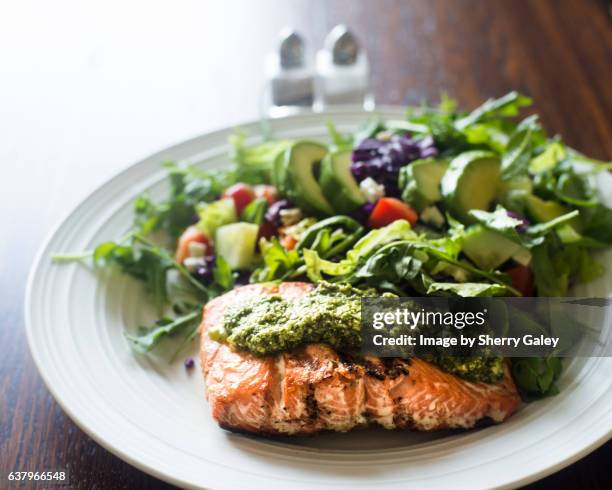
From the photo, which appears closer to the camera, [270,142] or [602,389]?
[602,389]

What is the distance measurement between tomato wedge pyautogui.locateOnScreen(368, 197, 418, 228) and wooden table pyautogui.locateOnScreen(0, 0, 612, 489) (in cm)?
176

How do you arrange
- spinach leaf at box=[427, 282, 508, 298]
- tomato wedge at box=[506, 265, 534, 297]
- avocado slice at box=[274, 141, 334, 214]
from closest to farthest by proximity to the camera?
spinach leaf at box=[427, 282, 508, 298] < tomato wedge at box=[506, 265, 534, 297] < avocado slice at box=[274, 141, 334, 214]

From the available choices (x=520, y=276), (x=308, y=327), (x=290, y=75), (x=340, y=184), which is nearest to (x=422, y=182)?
(x=340, y=184)

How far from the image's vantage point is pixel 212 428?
104 inches

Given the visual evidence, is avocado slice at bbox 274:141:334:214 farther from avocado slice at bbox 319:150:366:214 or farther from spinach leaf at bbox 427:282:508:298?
spinach leaf at bbox 427:282:508:298

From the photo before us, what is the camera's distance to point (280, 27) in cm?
590

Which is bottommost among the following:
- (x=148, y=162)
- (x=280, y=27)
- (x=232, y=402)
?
(x=232, y=402)

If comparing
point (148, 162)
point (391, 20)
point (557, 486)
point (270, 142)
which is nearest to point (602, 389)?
point (557, 486)

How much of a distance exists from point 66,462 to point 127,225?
4.32 ft

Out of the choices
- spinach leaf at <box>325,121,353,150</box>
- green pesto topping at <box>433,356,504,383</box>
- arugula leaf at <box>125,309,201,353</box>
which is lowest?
green pesto topping at <box>433,356,504,383</box>

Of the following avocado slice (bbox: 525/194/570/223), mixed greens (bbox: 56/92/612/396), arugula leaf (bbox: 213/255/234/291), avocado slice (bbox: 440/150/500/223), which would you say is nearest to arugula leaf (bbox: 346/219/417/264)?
mixed greens (bbox: 56/92/612/396)

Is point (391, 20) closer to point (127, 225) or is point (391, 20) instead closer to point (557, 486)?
point (127, 225)

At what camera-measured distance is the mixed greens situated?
2.94 m

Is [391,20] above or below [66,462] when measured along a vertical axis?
above
